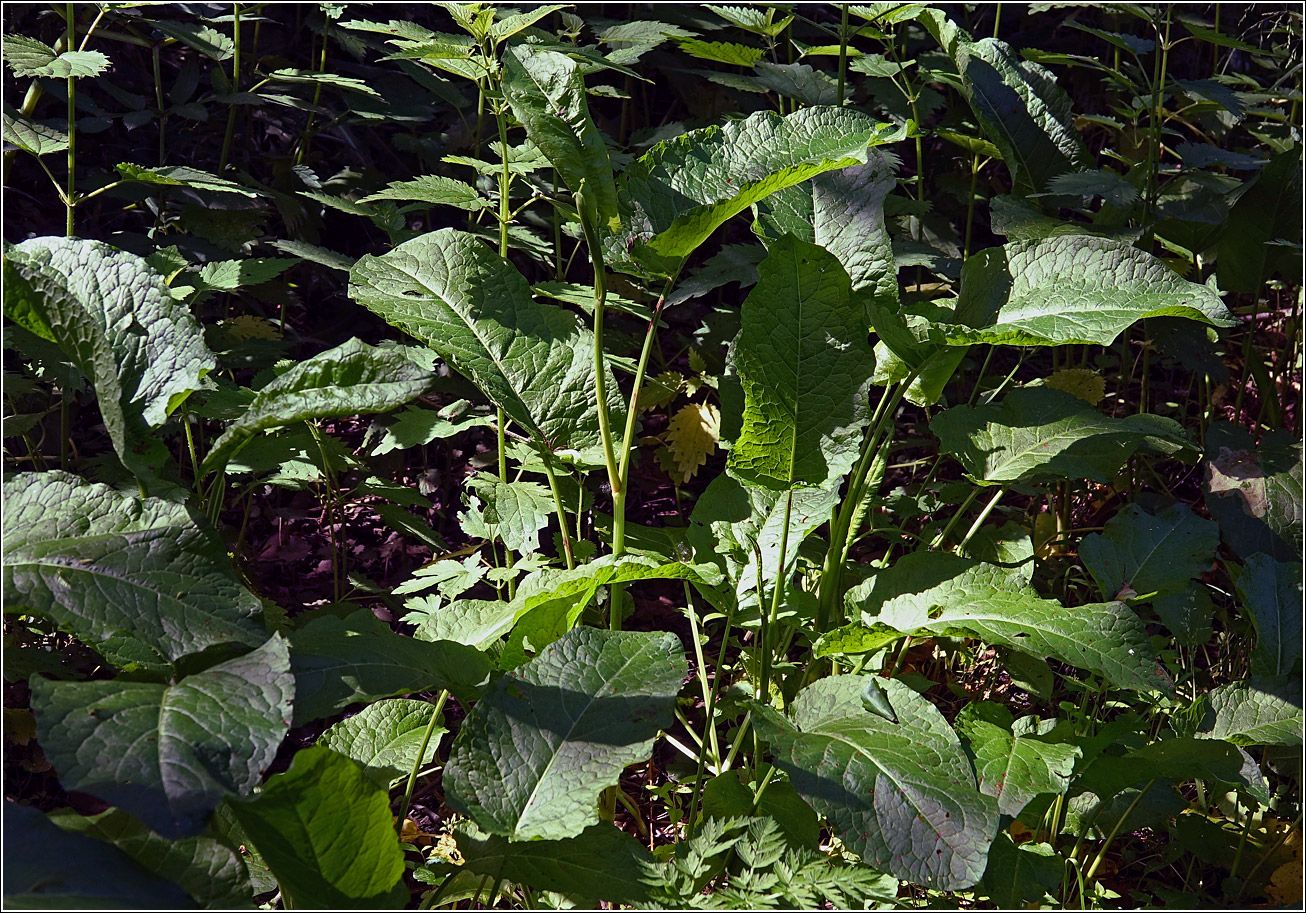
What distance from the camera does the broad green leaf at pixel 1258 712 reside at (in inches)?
62.8

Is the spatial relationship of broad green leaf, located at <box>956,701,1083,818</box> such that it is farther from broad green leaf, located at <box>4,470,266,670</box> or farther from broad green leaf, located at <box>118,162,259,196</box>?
broad green leaf, located at <box>118,162,259,196</box>

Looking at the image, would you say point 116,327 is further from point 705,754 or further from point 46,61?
point 705,754

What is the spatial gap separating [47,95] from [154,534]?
2.06m

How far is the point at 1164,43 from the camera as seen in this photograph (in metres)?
2.45

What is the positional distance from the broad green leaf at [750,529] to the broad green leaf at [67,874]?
3.39ft

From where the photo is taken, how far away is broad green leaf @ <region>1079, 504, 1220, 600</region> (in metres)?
1.82

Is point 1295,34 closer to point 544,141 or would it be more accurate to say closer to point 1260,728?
point 1260,728

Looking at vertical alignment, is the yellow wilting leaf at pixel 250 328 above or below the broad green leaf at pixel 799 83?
below

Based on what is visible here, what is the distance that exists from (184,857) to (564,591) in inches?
25.3

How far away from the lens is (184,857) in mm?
1302

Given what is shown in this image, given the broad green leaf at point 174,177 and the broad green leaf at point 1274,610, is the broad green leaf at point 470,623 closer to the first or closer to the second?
the broad green leaf at point 174,177

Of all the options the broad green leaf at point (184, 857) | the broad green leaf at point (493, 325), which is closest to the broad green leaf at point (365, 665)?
the broad green leaf at point (184, 857)

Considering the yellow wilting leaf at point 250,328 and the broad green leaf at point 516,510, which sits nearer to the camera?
the broad green leaf at point 516,510

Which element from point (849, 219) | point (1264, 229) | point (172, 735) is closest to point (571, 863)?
point (172, 735)
